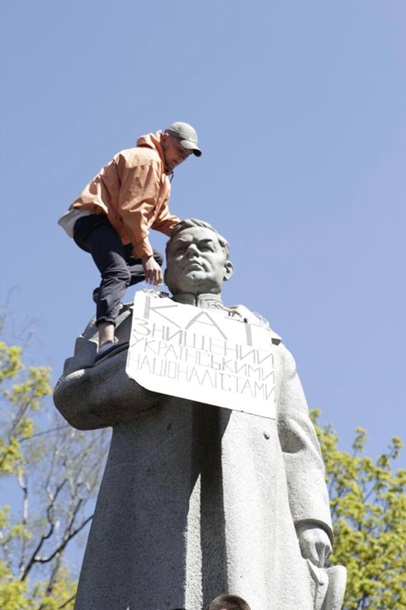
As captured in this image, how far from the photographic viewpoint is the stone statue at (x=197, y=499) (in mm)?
5223

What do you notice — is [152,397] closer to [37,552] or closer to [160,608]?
[160,608]

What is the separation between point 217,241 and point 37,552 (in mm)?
12284

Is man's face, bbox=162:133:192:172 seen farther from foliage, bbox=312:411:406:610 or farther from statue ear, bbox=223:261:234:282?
foliage, bbox=312:411:406:610

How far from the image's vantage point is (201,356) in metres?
5.60

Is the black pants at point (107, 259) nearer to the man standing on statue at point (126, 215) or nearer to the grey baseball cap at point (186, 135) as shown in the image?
the man standing on statue at point (126, 215)

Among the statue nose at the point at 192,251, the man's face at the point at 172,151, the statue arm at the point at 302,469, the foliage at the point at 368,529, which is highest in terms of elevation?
the foliage at the point at 368,529

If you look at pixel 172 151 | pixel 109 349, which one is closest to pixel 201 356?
pixel 109 349

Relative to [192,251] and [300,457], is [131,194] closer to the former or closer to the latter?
[192,251]

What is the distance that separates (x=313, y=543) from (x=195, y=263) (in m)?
1.71

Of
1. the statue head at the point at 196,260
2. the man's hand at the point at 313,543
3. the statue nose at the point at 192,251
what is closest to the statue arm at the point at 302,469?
the man's hand at the point at 313,543

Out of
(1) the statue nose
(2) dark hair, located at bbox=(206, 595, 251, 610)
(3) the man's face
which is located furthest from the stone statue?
(2) dark hair, located at bbox=(206, 595, 251, 610)

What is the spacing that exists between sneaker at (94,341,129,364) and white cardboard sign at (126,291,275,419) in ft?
0.72

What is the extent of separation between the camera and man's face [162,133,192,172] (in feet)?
22.2

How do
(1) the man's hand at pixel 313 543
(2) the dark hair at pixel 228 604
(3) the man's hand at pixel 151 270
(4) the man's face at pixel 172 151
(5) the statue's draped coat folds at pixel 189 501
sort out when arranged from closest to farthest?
1. (2) the dark hair at pixel 228 604
2. (5) the statue's draped coat folds at pixel 189 501
3. (1) the man's hand at pixel 313 543
4. (3) the man's hand at pixel 151 270
5. (4) the man's face at pixel 172 151
